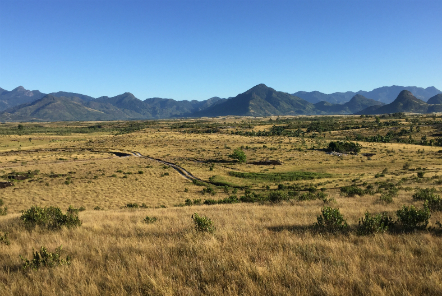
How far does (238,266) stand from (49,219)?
26.7 ft

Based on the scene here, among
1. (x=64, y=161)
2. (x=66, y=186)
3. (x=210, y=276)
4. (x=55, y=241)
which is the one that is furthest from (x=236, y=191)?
(x=64, y=161)

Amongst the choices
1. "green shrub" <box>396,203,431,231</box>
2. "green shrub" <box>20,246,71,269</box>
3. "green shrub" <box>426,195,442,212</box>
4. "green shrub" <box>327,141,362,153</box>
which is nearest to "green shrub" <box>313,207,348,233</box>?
"green shrub" <box>396,203,431,231</box>

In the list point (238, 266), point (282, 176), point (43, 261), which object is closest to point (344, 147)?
point (282, 176)

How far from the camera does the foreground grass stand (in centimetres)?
418

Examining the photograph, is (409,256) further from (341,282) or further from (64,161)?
(64,161)

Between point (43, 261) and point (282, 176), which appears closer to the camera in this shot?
point (43, 261)

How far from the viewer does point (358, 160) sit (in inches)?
2053

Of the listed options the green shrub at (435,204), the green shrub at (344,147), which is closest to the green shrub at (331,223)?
the green shrub at (435,204)

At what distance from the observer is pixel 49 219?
945cm

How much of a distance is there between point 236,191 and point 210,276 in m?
28.5

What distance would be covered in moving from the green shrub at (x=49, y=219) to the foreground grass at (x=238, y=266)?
1.97 m

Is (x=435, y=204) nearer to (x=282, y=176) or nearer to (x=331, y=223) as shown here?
(x=331, y=223)

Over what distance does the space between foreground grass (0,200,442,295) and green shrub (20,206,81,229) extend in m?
1.97

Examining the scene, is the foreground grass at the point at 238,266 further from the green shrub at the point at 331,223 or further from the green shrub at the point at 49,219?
the green shrub at the point at 49,219
